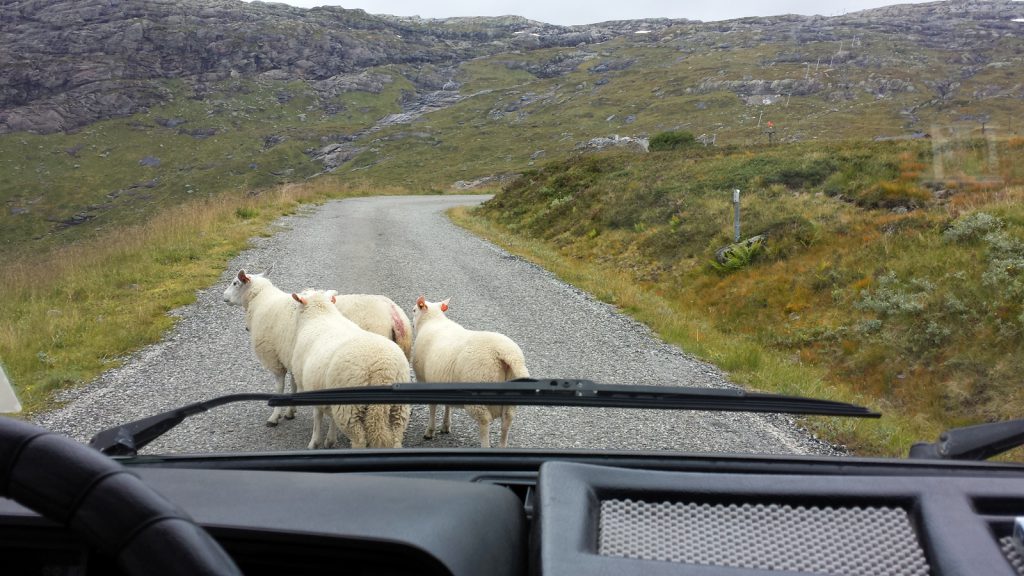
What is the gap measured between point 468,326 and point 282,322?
3084 mm

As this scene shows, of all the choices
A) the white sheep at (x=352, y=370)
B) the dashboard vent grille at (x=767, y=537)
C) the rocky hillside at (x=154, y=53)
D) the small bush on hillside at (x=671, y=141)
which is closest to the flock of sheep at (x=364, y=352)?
the white sheep at (x=352, y=370)

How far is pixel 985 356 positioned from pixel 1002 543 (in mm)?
7862

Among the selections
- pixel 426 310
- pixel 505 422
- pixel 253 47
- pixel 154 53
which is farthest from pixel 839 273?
pixel 253 47

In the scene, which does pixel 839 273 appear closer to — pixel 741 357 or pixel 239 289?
pixel 741 357

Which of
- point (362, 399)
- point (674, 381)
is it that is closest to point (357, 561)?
point (362, 399)

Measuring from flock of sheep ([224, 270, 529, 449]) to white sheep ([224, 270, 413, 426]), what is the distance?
1 centimetres

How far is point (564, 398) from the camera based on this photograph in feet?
8.68

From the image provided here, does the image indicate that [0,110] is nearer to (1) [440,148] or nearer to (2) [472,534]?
(1) [440,148]

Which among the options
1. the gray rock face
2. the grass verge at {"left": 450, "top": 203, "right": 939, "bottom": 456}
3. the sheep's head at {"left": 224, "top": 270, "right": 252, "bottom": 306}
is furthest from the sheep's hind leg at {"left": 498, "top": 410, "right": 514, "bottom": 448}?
the gray rock face

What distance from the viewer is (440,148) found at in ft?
325

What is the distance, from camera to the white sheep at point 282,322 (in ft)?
21.5

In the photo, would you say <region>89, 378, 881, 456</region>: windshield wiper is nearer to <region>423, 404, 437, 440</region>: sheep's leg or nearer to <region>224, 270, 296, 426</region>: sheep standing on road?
<region>423, 404, 437, 440</region>: sheep's leg

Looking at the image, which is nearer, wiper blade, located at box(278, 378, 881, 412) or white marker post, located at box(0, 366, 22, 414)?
wiper blade, located at box(278, 378, 881, 412)

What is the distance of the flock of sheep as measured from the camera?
188 inches
